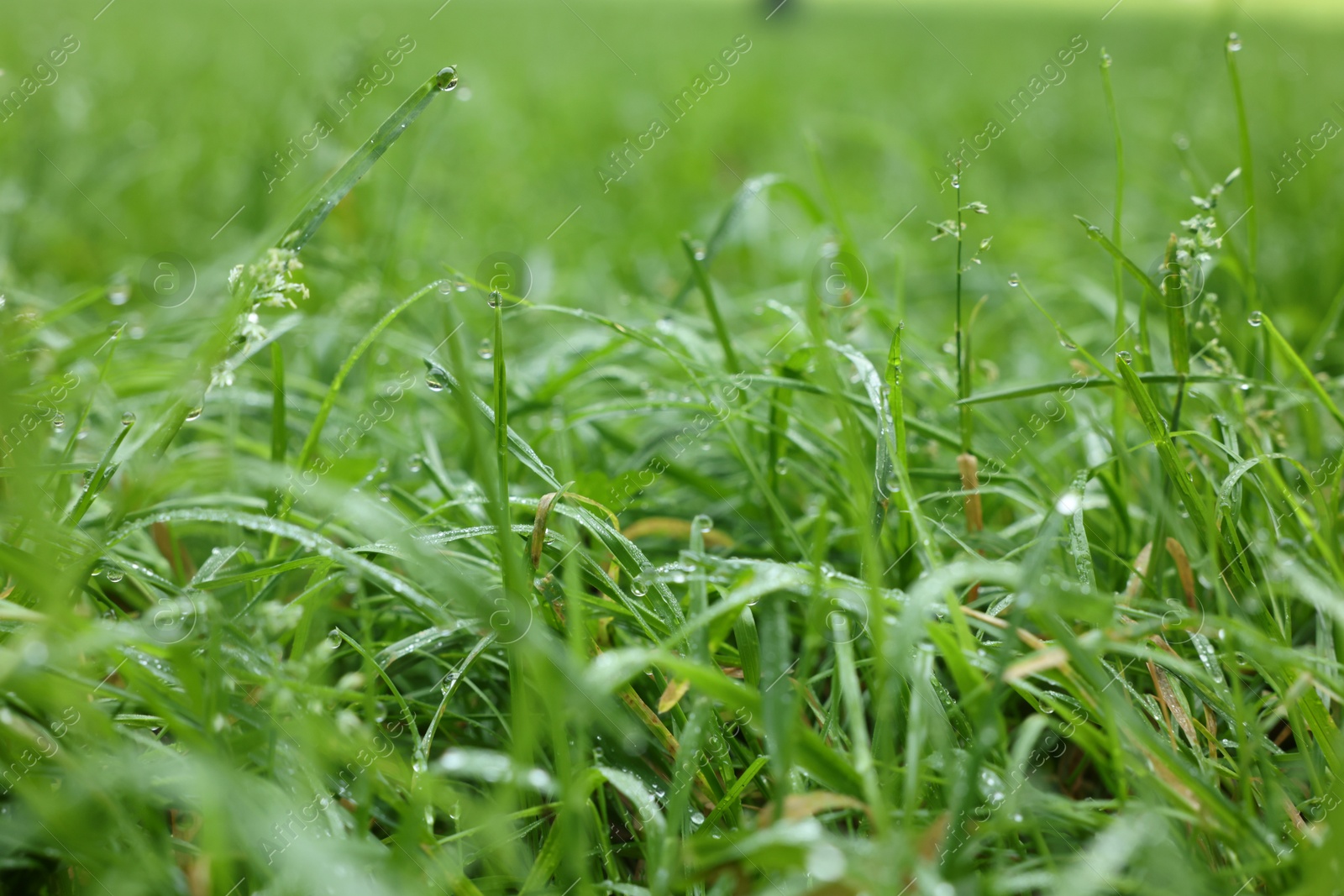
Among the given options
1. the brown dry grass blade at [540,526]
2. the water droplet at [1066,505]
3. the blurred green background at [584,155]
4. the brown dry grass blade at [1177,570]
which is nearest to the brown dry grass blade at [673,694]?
the brown dry grass blade at [540,526]

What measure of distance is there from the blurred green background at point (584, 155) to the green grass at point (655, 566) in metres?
0.04

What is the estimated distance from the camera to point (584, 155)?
10.4 feet

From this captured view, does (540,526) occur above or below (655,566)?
above

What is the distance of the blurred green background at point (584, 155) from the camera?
82.0 inches

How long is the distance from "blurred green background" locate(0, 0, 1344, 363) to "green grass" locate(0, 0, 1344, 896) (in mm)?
40

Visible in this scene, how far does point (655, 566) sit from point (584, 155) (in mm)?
2461

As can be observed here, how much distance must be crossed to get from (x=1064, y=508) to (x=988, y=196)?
7.77 feet

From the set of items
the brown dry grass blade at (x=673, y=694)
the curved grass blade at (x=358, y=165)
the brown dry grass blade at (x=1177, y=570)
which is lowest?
the brown dry grass blade at (x=1177, y=570)

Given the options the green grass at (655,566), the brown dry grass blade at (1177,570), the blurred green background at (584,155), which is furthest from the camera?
the blurred green background at (584,155)

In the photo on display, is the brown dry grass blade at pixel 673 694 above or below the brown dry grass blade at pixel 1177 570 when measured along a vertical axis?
above

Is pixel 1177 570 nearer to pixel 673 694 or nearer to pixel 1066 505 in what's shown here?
pixel 1066 505

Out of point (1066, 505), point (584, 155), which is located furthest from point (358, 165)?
point (584, 155)

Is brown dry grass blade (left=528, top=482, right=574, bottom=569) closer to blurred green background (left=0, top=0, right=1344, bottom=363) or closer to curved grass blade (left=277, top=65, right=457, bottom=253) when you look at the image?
curved grass blade (left=277, top=65, right=457, bottom=253)

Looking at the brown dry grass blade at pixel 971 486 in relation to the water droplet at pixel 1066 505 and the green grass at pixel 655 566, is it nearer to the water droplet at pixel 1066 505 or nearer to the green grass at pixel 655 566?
the green grass at pixel 655 566
